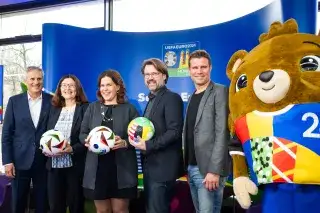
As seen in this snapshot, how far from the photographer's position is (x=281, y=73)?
173 centimetres

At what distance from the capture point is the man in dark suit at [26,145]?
116 inches

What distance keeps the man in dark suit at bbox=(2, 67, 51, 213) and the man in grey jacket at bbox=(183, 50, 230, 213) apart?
1.22m

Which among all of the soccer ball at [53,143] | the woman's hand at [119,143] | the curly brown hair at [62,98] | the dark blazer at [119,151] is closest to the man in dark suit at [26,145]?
the curly brown hair at [62,98]

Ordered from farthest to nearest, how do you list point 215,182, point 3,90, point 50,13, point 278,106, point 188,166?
point 50,13 < point 3,90 < point 188,166 < point 215,182 < point 278,106

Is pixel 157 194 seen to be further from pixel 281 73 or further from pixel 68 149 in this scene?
pixel 281 73

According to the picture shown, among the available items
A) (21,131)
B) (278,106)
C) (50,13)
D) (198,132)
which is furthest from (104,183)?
(50,13)

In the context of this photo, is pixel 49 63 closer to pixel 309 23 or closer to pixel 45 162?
pixel 45 162

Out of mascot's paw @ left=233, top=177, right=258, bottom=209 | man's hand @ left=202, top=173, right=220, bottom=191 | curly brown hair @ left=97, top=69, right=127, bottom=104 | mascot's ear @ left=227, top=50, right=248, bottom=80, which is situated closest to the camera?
mascot's paw @ left=233, top=177, right=258, bottom=209

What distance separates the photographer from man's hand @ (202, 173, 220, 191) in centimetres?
220

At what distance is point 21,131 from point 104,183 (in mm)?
923

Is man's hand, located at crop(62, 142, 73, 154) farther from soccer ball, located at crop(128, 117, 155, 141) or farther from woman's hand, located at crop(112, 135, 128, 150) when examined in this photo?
soccer ball, located at crop(128, 117, 155, 141)

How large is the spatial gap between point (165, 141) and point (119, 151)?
33 centimetres

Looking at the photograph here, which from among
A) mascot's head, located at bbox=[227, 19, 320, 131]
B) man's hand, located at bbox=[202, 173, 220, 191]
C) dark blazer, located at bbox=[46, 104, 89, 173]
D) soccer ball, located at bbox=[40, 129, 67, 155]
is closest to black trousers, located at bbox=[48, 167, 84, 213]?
dark blazer, located at bbox=[46, 104, 89, 173]

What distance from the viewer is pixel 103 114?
254 cm
